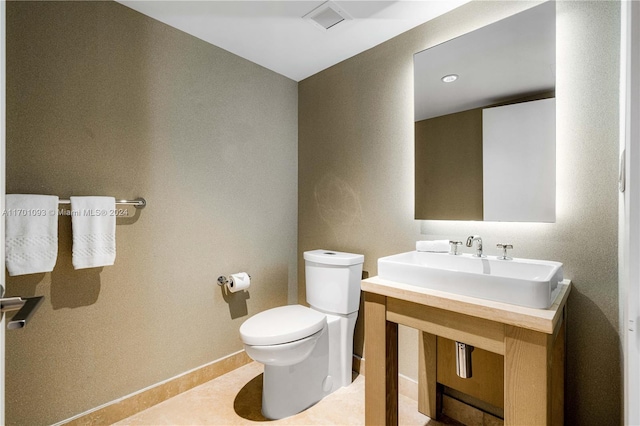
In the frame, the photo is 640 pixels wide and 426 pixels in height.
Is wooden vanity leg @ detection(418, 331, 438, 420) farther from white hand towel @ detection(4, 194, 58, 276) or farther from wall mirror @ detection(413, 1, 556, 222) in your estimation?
white hand towel @ detection(4, 194, 58, 276)

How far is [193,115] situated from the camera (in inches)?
77.2

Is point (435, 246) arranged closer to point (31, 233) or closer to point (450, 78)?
point (450, 78)

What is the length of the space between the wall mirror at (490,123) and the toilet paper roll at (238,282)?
1172 millimetres

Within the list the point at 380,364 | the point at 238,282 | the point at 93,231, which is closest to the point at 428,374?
the point at 380,364

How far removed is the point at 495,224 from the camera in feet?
5.20

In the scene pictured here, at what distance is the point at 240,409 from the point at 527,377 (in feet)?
4.75

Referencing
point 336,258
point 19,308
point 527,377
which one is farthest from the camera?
point 336,258

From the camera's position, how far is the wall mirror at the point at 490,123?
4.71ft

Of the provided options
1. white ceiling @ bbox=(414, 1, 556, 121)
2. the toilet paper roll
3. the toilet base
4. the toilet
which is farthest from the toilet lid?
white ceiling @ bbox=(414, 1, 556, 121)

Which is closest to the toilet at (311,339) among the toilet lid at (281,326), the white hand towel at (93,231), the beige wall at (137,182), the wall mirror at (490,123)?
the toilet lid at (281,326)

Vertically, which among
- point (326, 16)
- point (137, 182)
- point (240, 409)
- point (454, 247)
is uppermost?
point (326, 16)

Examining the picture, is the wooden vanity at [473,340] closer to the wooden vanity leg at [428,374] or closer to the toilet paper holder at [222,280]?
the wooden vanity leg at [428,374]

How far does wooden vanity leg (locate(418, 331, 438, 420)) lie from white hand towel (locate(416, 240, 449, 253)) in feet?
1.55

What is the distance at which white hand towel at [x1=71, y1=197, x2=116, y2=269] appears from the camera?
147 cm
